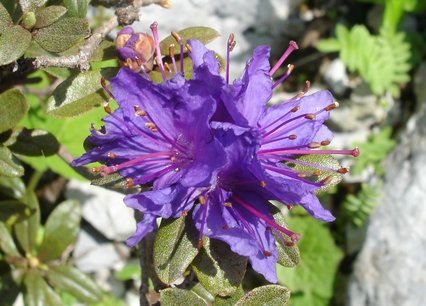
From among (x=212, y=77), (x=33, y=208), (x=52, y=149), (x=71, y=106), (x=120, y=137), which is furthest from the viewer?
(x=33, y=208)

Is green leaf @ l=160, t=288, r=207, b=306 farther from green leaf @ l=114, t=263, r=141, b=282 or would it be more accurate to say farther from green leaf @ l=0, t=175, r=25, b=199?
green leaf @ l=114, t=263, r=141, b=282

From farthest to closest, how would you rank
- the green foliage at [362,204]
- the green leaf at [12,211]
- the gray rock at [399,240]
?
the green foliage at [362,204]
the gray rock at [399,240]
the green leaf at [12,211]

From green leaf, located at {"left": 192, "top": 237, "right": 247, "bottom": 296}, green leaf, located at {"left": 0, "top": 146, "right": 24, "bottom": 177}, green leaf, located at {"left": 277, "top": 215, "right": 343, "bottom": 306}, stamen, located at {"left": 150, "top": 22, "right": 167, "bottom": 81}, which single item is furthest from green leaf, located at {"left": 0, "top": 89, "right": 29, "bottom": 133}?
green leaf, located at {"left": 277, "top": 215, "right": 343, "bottom": 306}

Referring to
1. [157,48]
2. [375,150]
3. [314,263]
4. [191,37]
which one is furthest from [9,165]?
[375,150]

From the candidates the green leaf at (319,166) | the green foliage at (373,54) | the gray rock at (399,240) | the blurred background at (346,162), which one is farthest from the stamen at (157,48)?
the gray rock at (399,240)

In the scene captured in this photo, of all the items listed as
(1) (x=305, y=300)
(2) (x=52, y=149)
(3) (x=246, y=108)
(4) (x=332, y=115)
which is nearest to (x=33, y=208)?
(2) (x=52, y=149)

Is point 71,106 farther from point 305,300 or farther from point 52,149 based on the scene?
point 305,300

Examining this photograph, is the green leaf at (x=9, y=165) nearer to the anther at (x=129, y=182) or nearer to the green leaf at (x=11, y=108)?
the green leaf at (x=11, y=108)

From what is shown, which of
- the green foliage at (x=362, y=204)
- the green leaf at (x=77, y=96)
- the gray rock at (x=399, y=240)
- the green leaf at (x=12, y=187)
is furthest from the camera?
the green foliage at (x=362, y=204)
